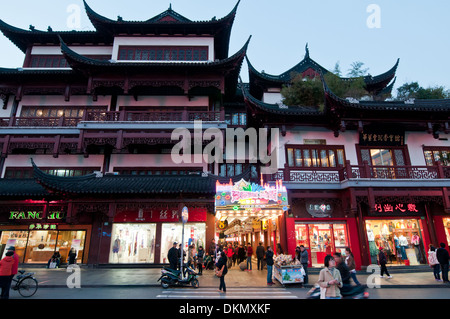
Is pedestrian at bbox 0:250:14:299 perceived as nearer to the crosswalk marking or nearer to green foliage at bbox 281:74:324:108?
the crosswalk marking

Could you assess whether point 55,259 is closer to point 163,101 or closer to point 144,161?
point 144,161

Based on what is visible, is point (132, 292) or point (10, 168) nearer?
point (132, 292)

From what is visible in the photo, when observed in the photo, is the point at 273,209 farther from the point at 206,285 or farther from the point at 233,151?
the point at 233,151

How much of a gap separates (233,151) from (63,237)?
12452mm

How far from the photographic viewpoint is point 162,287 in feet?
33.4

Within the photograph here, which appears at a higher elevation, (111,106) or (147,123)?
(111,106)

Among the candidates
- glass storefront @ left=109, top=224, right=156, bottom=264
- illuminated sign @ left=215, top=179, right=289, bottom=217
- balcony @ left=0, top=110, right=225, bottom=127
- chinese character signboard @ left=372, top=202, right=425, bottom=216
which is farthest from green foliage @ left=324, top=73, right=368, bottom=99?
glass storefront @ left=109, top=224, right=156, bottom=264

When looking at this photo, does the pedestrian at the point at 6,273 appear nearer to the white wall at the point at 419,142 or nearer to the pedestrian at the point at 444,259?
the pedestrian at the point at 444,259

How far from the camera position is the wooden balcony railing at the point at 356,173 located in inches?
565

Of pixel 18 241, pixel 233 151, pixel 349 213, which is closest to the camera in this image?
pixel 349 213

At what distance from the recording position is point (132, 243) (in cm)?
1620

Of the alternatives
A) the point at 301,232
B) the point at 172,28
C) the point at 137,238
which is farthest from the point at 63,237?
the point at 172,28

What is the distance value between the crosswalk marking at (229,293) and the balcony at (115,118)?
10665 millimetres

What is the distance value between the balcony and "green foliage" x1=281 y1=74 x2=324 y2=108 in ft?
18.1
